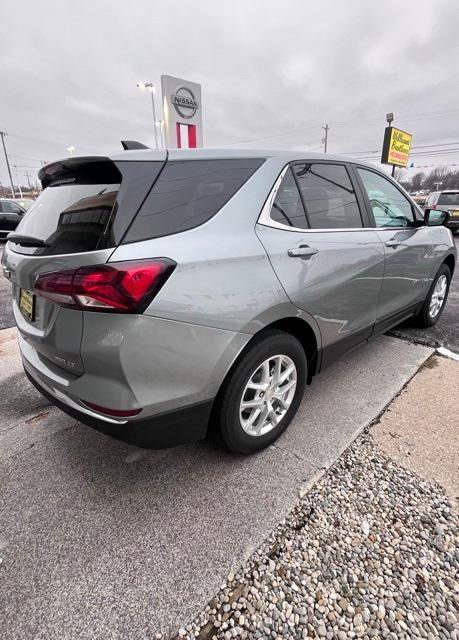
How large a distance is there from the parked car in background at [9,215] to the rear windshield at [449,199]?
1535 centimetres

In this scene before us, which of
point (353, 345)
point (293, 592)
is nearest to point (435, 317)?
point (353, 345)

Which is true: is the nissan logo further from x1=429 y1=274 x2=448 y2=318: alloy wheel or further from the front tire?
the front tire

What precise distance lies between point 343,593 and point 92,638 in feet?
3.20

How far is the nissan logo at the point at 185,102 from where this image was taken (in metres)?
9.29

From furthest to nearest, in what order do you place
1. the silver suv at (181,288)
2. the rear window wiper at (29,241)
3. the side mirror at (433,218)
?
the side mirror at (433,218) < the rear window wiper at (29,241) < the silver suv at (181,288)

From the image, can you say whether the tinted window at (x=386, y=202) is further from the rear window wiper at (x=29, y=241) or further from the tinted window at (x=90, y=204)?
the rear window wiper at (x=29, y=241)

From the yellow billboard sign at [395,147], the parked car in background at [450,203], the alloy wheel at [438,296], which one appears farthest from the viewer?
the yellow billboard sign at [395,147]

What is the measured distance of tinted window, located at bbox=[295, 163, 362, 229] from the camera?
2.25 m

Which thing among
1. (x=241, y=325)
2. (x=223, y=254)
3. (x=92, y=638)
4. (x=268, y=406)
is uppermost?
(x=223, y=254)

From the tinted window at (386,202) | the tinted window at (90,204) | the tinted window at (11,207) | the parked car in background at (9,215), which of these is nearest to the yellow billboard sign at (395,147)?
the parked car in background at (9,215)

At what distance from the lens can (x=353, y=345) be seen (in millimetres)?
2801

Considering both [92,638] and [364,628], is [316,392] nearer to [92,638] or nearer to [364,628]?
[364,628]

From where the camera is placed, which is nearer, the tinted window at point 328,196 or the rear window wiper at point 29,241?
the rear window wiper at point 29,241

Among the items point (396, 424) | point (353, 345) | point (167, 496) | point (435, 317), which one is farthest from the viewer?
point (435, 317)
